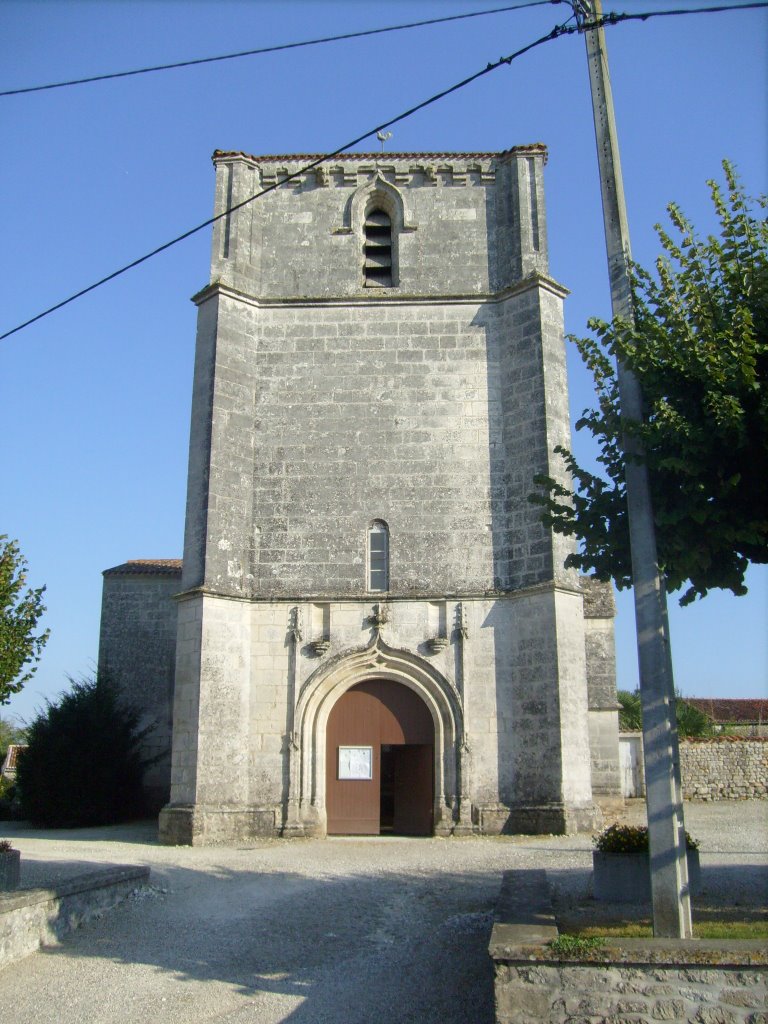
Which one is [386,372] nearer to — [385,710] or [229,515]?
[229,515]

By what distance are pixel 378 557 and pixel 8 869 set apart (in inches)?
301

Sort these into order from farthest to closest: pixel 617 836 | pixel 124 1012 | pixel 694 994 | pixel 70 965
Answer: pixel 617 836 → pixel 70 965 → pixel 124 1012 → pixel 694 994

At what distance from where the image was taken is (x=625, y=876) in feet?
26.3

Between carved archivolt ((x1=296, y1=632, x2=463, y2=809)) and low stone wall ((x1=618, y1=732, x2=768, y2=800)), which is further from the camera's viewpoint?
low stone wall ((x1=618, y1=732, x2=768, y2=800))

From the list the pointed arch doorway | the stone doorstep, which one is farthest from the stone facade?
the stone doorstep

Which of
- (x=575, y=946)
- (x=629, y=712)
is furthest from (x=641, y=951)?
(x=629, y=712)

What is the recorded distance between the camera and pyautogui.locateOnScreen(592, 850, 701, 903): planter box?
7.96m

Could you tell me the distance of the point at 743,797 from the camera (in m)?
20.9

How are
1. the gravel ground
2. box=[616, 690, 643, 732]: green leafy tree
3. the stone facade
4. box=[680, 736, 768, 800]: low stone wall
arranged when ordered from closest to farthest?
the gravel ground → the stone facade → box=[680, 736, 768, 800]: low stone wall → box=[616, 690, 643, 732]: green leafy tree

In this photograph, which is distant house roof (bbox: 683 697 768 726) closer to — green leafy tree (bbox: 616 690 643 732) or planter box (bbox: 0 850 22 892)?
green leafy tree (bbox: 616 690 643 732)

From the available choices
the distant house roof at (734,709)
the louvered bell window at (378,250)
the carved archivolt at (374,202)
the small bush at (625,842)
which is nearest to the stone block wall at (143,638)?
the louvered bell window at (378,250)

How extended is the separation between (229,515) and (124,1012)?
9.42 m

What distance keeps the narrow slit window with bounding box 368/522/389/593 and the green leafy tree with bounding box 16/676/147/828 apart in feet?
19.4

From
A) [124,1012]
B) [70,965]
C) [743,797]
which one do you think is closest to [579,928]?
[124,1012]
